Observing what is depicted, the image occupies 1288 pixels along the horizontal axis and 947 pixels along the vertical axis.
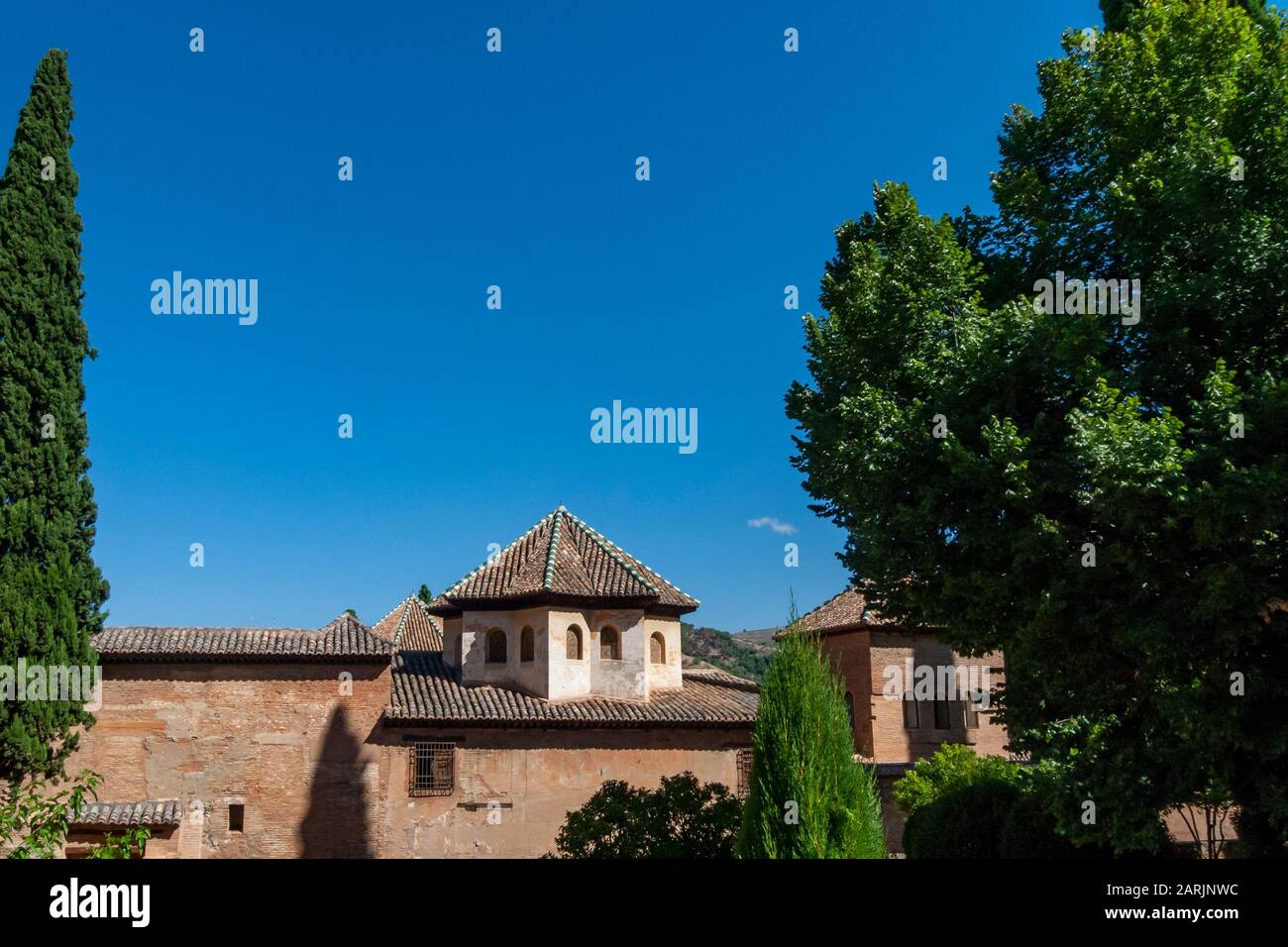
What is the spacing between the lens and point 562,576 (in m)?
24.3

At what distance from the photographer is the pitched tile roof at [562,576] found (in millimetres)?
23938

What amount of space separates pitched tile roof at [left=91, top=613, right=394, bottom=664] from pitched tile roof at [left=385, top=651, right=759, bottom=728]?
1.61m

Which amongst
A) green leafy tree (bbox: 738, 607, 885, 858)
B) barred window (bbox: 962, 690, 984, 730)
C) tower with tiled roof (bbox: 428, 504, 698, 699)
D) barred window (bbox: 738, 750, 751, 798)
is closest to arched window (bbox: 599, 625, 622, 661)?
tower with tiled roof (bbox: 428, 504, 698, 699)

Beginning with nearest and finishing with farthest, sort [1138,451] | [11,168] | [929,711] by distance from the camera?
[1138,451] < [11,168] < [929,711]

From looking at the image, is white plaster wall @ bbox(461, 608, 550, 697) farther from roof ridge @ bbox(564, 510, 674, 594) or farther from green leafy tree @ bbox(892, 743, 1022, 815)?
green leafy tree @ bbox(892, 743, 1022, 815)

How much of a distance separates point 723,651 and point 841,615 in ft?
223

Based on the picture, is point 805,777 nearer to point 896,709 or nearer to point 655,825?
point 655,825

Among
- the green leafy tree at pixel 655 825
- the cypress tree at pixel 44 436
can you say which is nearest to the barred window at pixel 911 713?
the green leafy tree at pixel 655 825

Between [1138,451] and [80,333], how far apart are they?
62.5ft

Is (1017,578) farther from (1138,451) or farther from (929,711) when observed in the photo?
(929,711)

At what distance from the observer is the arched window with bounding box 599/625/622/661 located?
79.9ft

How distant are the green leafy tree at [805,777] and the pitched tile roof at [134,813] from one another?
14.2 metres
